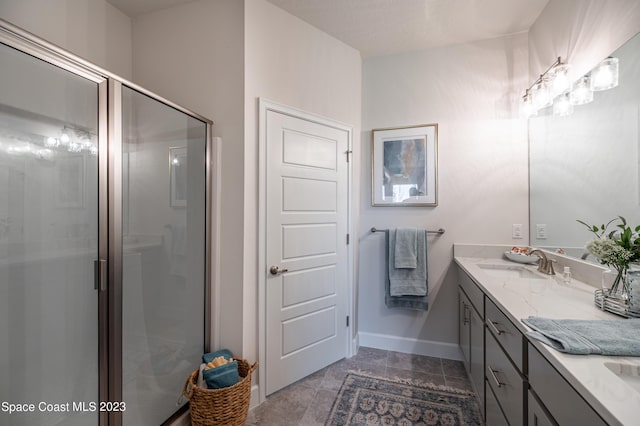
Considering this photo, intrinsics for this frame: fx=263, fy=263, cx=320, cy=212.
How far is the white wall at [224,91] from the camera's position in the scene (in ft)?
5.70

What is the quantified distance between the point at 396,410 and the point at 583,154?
76.4 inches

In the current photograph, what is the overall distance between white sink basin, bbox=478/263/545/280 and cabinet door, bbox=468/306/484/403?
0.30 meters

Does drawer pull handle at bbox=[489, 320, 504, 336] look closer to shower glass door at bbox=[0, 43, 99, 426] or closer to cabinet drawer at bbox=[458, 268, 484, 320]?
cabinet drawer at bbox=[458, 268, 484, 320]

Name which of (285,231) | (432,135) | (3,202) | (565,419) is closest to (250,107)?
(285,231)

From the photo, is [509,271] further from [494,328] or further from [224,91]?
[224,91]

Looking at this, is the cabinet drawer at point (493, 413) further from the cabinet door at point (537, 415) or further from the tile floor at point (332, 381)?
the tile floor at point (332, 381)

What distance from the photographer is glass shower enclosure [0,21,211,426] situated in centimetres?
91

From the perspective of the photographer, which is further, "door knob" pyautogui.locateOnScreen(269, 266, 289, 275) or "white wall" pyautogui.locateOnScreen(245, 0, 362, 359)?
"door knob" pyautogui.locateOnScreen(269, 266, 289, 275)

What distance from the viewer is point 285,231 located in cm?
195

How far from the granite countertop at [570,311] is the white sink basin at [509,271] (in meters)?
0.04

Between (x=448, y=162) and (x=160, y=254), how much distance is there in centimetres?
233

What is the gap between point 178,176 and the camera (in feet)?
5.08

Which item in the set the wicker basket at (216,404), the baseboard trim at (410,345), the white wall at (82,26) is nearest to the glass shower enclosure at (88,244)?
the wicker basket at (216,404)

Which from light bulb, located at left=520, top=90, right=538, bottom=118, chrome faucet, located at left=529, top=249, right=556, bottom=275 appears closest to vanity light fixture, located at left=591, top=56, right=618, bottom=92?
light bulb, located at left=520, top=90, right=538, bottom=118
